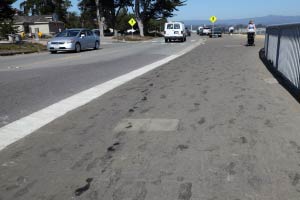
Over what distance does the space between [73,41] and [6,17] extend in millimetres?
10723

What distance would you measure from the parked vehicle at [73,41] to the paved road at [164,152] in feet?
56.6

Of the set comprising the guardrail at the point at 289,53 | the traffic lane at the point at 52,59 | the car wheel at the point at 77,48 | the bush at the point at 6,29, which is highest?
the bush at the point at 6,29

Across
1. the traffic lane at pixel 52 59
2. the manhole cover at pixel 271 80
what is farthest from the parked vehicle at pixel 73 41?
the manhole cover at pixel 271 80

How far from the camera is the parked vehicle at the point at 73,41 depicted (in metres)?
24.8

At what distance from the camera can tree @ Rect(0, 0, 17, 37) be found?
30328 millimetres

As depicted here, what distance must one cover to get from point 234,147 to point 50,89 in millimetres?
6152

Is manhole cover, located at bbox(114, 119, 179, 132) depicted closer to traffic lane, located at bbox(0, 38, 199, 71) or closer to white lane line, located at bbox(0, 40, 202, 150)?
white lane line, located at bbox(0, 40, 202, 150)

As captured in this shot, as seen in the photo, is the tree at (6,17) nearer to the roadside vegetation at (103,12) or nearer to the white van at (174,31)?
the roadside vegetation at (103,12)

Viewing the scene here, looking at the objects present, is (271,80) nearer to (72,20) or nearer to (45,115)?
(45,115)

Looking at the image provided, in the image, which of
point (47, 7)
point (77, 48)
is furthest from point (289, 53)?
point (47, 7)

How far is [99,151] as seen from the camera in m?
4.95

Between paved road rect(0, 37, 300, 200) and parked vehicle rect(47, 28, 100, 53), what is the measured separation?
1724 cm

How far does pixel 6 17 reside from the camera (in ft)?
107

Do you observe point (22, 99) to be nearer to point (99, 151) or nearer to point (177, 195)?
point (99, 151)
